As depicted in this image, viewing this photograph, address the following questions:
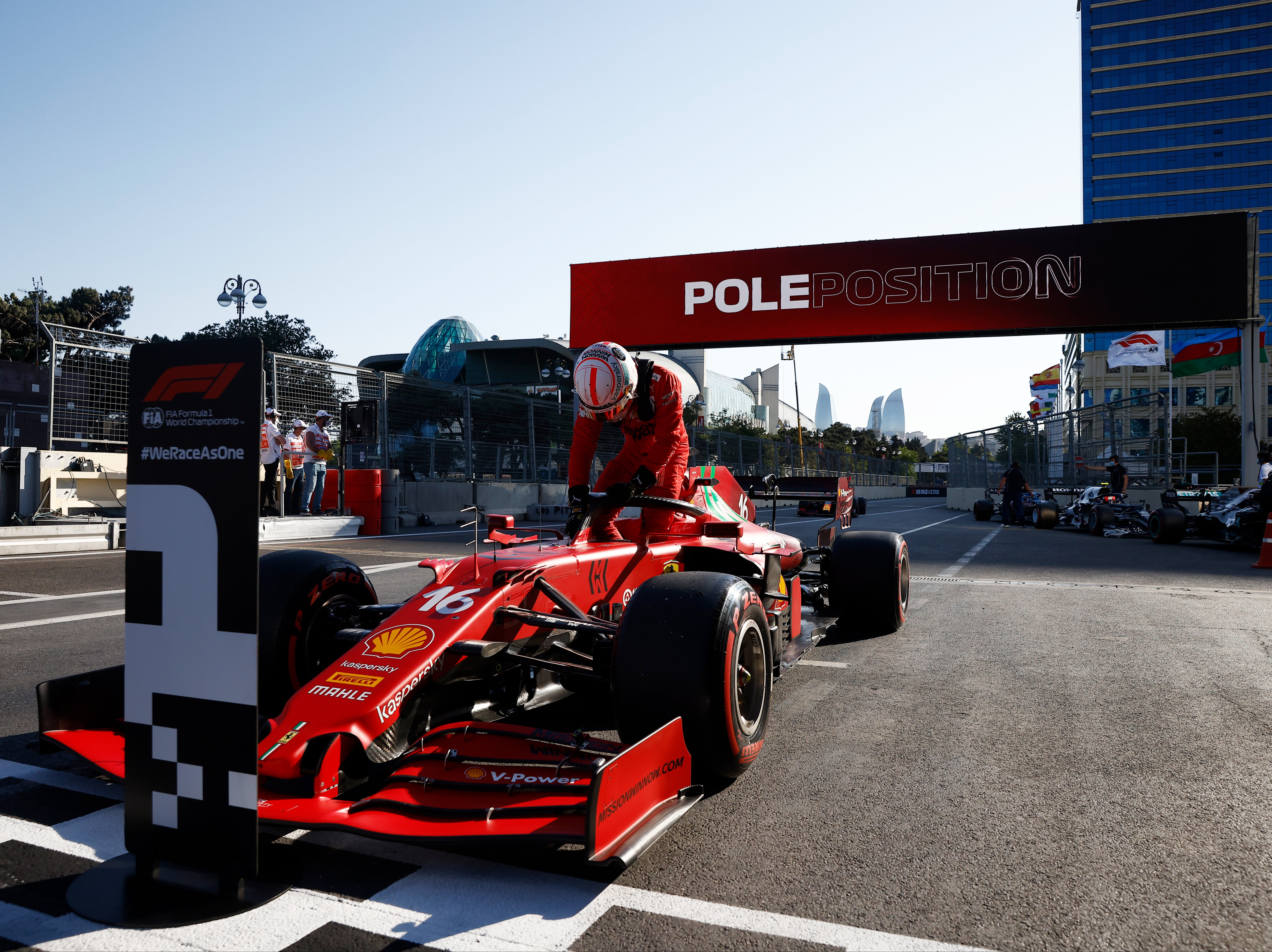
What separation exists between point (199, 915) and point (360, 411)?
13066 mm

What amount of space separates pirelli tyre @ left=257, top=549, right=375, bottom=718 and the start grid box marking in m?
6.43

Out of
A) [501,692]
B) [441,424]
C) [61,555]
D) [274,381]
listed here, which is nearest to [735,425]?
[441,424]

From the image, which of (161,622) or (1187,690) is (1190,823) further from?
(161,622)

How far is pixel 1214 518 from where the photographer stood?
14.5 meters

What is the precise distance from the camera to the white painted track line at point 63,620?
5.77 metres

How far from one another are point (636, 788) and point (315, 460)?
1353cm

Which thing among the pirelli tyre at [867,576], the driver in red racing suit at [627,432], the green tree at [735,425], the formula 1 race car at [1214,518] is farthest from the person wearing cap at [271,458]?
the green tree at [735,425]

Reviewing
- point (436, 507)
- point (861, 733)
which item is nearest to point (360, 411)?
point (436, 507)

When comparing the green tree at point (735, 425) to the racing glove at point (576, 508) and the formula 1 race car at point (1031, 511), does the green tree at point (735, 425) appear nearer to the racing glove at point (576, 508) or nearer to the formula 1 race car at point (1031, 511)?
the formula 1 race car at point (1031, 511)

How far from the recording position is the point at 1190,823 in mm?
2746

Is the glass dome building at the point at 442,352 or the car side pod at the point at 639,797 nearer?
the car side pod at the point at 639,797

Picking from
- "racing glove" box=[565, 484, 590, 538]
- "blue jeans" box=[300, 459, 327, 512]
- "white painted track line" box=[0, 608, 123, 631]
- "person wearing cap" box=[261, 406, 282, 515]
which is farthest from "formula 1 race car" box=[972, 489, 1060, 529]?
"white painted track line" box=[0, 608, 123, 631]

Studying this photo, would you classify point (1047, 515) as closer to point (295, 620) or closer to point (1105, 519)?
point (1105, 519)

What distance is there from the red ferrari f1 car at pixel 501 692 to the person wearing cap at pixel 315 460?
11285mm
